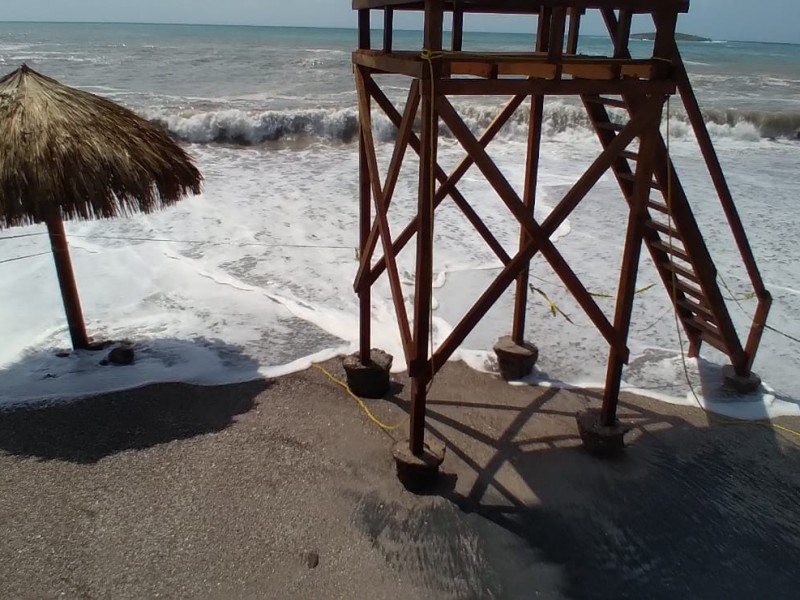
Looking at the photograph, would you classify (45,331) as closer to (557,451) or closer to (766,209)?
(557,451)

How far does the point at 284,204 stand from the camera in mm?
10805

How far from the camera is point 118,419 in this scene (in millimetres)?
4500

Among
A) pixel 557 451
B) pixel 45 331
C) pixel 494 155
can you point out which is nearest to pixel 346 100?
pixel 494 155

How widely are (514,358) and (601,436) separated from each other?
1181mm

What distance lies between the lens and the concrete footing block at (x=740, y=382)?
4945mm

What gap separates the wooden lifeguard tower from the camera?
320cm

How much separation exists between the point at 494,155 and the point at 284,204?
679cm

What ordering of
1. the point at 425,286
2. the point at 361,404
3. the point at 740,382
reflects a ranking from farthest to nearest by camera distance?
the point at 740,382, the point at 361,404, the point at 425,286

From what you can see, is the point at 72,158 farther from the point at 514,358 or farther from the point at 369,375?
the point at 514,358

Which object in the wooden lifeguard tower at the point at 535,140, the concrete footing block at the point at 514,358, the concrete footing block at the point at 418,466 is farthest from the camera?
the concrete footing block at the point at 514,358

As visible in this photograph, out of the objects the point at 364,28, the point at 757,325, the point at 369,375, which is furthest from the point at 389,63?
the point at 757,325

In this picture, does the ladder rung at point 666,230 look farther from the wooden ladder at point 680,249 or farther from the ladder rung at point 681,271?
the ladder rung at point 681,271

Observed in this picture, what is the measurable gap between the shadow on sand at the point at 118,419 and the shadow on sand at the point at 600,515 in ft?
4.98

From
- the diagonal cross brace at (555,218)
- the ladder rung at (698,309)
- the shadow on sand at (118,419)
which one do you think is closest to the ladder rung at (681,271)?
the ladder rung at (698,309)
